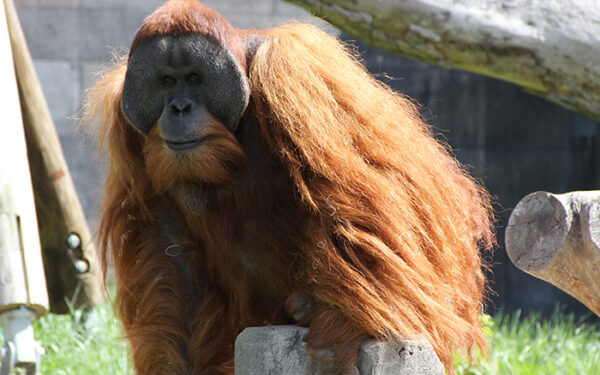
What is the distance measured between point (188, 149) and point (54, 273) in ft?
7.82

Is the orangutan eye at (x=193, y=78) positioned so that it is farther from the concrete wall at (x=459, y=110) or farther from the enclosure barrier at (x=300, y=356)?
the concrete wall at (x=459, y=110)

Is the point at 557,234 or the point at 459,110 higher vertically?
the point at 557,234

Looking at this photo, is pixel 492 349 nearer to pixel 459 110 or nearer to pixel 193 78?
pixel 193 78

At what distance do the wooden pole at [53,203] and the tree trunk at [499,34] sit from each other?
1.54 meters

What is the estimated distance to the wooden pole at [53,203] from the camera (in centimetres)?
404

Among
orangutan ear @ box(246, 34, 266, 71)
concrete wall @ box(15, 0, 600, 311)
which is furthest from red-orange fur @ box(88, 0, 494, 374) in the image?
concrete wall @ box(15, 0, 600, 311)

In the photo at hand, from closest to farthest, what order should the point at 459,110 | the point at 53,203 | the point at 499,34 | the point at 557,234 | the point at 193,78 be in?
the point at 557,234
the point at 193,78
the point at 499,34
the point at 53,203
the point at 459,110

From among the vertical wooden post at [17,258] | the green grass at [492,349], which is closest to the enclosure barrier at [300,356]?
the vertical wooden post at [17,258]

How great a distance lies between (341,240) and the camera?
2172 mm

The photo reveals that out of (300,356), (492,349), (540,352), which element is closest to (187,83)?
(300,356)

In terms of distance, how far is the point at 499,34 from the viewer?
3215mm

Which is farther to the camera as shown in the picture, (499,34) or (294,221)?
(499,34)

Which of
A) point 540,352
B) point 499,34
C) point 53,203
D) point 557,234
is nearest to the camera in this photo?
point 557,234

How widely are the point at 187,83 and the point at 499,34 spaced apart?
145 cm
